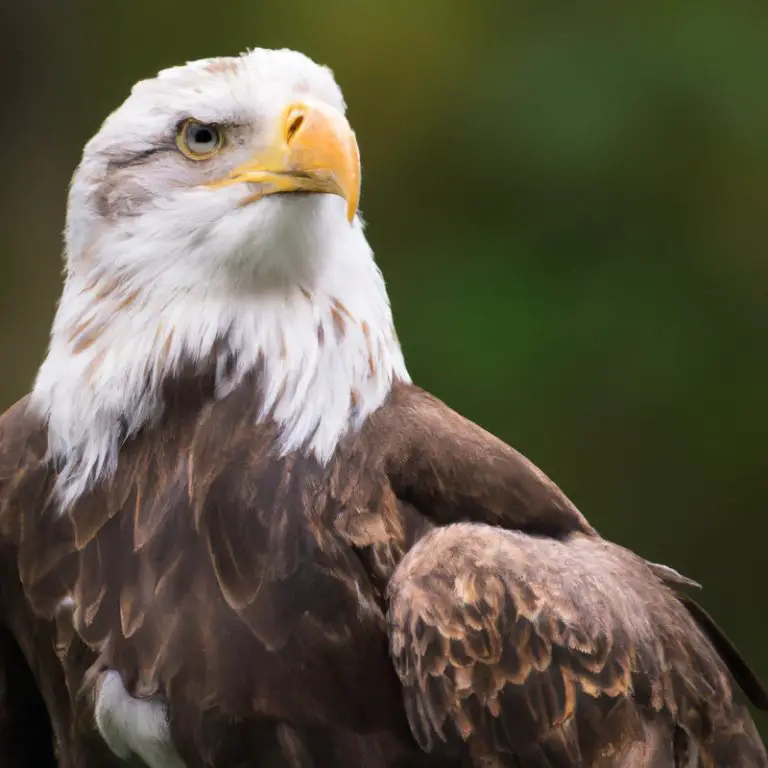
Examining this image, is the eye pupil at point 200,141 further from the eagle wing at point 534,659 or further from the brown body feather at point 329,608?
the eagle wing at point 534,659

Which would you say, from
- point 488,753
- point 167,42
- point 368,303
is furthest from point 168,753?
point 167,42

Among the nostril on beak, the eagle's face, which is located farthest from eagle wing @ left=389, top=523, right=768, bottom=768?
the nostril on beak

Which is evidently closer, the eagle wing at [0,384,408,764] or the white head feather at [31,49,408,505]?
→ the eagle wing at [0,384,408,764]

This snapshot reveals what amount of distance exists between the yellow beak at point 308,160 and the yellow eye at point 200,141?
2.2 inches

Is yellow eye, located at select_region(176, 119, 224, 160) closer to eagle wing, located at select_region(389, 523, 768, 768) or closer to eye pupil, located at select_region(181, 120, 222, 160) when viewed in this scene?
eye pupil, located at select_region(181, 120, 222, 160)

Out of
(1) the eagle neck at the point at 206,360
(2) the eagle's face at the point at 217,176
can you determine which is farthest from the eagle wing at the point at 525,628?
(2) the eagle's face at the point at 217,176

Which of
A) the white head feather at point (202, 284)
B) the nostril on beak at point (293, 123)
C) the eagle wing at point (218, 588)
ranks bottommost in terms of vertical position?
the eagle wing at point (218, 588)

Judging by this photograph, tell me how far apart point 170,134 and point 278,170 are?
20cm

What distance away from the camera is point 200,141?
2342 mm

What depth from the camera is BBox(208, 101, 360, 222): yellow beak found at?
2.21m

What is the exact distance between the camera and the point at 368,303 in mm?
2395

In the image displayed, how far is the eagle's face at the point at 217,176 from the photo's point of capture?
2.26 m

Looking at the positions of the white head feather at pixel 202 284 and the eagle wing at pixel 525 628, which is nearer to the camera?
the eagle wing at pixel 525 628

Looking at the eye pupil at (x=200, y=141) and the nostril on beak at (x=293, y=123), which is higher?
the nostril on beak at (x=293, y=123)
